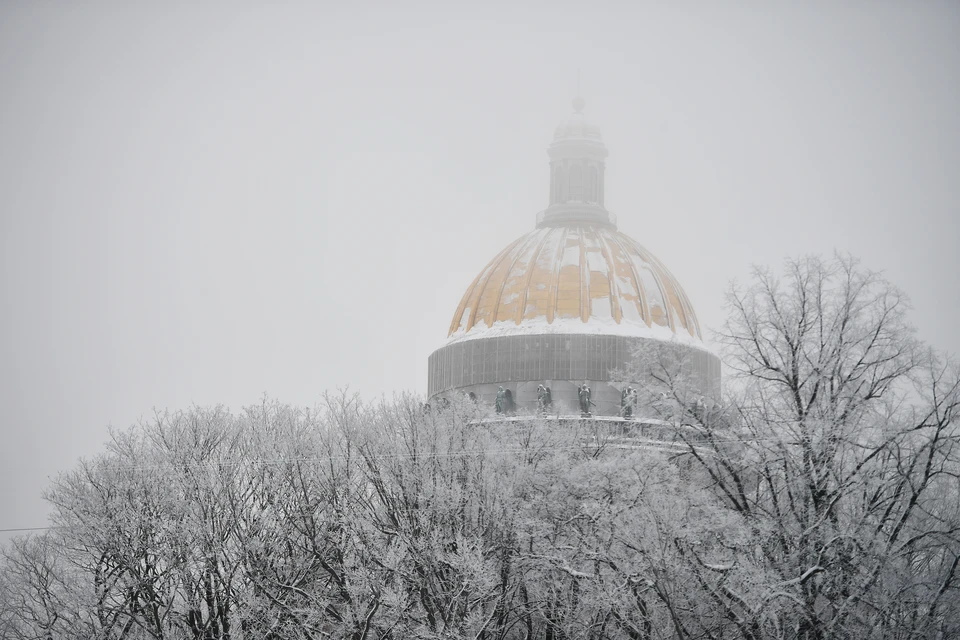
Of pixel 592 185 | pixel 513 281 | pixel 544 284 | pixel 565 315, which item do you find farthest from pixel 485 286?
pixel 592 185

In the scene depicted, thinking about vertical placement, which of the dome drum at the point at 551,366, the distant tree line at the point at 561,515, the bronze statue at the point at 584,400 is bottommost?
the distant tree line at the point at 561,515

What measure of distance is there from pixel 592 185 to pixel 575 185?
3.13ft

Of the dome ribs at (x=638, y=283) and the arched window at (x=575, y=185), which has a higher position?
the arched window at (x=575, y=185)

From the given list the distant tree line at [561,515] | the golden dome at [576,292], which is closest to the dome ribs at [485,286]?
the golden dome at [576,292]

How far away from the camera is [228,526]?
4275cm

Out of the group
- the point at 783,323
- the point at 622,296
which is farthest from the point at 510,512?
the point at 622,296

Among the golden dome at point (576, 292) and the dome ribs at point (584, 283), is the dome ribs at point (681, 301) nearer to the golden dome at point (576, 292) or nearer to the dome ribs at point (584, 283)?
the golden dome at point (576, 292)

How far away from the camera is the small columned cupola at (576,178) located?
7856cm

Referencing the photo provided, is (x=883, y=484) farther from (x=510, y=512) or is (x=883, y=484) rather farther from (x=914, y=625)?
(x=510, y=512)

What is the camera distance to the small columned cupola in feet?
258

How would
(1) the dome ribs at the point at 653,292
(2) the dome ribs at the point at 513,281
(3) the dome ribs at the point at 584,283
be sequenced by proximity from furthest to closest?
(1) the dome ribs at the point at 653,292, (2) the dome ribs at the point at 513,281, (3) the dome ribs at the point at 584,283

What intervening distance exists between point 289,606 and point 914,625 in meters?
18.1

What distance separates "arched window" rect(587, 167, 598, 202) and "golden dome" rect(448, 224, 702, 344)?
2.45 m

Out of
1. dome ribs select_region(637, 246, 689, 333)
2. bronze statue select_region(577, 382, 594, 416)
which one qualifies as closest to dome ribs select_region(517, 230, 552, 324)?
dome ribs select_region(637, 246, 689, 333)
